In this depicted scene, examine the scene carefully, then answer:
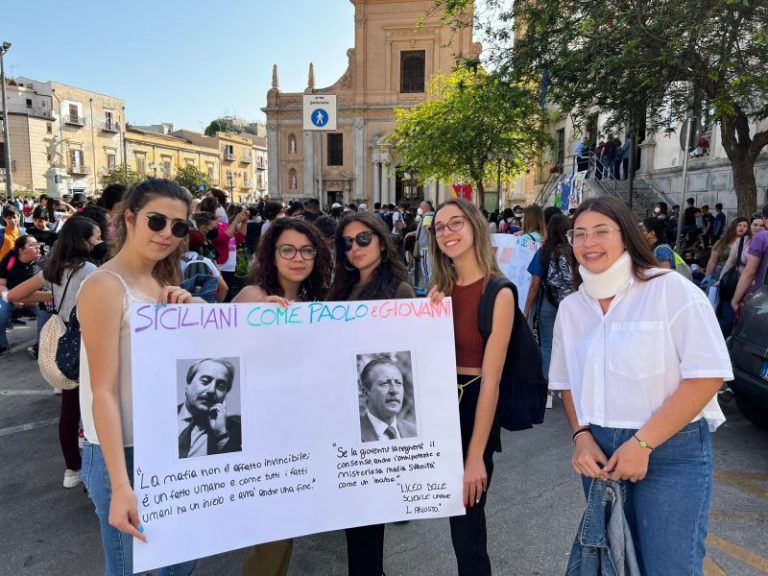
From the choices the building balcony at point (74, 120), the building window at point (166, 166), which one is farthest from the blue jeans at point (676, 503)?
the building window at point (166, 166)

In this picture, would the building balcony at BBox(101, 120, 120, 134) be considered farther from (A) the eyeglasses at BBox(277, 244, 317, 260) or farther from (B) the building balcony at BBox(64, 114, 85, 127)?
(A) the eyeglasses at BBox(277, 244, 317, 260)

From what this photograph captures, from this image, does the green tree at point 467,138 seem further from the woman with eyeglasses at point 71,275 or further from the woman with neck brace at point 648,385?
the woman with neck brace at point 648,385

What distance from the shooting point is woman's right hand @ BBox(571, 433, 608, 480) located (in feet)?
5.64

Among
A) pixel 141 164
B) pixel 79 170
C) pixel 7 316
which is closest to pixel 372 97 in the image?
pixel 141 164

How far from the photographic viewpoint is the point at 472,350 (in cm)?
210

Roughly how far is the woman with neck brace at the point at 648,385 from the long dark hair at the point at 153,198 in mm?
1462

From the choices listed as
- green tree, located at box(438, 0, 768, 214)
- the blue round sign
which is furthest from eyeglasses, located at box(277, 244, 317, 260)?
green tree, located at box(438, 0, 768, 214)

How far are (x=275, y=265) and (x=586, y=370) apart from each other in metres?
1.43

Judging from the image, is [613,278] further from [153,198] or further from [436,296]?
[153,198]

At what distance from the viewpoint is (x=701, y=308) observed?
1.59m

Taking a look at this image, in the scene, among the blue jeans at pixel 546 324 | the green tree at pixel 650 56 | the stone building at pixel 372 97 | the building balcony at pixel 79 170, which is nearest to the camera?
the blue jeans at pixel 546 324

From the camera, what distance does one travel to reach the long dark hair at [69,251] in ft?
11.8

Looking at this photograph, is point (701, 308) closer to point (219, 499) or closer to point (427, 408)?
point (427, 408)

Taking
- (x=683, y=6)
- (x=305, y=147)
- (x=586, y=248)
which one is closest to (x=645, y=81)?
(x=683, y=6)
